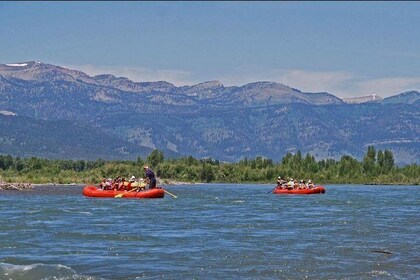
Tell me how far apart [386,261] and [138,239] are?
9.93 m

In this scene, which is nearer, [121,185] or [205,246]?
[205,246]

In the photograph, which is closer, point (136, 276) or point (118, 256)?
point (136, 276)

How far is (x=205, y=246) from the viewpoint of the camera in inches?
1156

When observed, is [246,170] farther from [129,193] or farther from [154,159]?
[129,193]

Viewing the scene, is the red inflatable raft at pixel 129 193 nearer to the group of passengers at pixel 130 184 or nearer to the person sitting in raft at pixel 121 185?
the group of passengers at pixel 130 184

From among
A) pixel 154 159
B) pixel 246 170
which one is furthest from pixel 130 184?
pixel 246 170

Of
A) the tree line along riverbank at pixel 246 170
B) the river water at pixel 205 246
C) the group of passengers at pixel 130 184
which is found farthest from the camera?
the tree line along riverbank at pixel 246 170

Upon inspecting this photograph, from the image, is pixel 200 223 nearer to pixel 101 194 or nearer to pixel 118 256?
pixel 118 256

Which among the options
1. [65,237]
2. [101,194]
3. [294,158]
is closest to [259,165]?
[294,158]

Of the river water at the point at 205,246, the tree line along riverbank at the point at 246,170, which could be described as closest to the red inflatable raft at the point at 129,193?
the river water at the point at 205,246

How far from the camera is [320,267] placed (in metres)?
24.5

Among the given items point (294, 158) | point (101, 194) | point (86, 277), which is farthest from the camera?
point (294, 158)

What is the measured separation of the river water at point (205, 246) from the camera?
922 inches

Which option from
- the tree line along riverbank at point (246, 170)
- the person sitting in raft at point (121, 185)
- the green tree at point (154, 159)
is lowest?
the person sitting in raft at point (121, 185)
